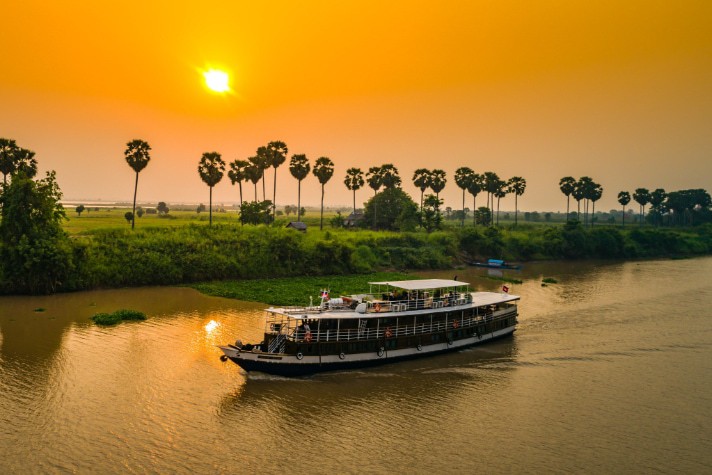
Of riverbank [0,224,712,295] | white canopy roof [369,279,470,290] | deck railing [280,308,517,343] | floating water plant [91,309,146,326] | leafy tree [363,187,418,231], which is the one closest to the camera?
deck railing [280,308,517,343]

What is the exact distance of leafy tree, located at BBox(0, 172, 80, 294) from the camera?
2021 inches

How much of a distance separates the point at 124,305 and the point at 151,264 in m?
12.9

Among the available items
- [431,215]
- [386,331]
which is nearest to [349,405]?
[386,331]

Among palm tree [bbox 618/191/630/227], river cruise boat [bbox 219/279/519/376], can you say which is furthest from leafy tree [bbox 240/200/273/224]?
palm tree [bbox 618/191/630/227]

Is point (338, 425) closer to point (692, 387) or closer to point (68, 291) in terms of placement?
point (692, 387)

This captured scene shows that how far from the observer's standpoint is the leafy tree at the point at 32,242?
168 ft

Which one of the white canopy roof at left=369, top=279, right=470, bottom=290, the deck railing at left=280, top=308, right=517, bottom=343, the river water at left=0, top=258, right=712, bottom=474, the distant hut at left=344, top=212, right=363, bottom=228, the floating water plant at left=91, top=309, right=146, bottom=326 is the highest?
the distant hut at left=344, top=212, right=363, bottom=228

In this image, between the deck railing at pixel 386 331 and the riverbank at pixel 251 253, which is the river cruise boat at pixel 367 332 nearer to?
the deck railing at pixel 386 331

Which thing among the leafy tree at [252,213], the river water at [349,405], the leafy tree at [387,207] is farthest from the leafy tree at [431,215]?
the river water at [349,405]

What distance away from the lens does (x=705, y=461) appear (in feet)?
71.7

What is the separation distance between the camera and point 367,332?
32.2m

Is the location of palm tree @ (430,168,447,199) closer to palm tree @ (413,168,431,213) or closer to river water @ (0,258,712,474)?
palm tree @ (413,168,431,213)

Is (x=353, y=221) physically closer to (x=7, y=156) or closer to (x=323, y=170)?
(x=323, y=170)

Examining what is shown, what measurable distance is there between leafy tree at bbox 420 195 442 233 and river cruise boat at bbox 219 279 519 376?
6863cm
